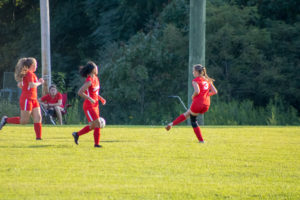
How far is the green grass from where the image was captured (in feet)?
21.1

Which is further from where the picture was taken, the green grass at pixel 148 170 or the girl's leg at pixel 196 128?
the girl's leg at pixel 196 128

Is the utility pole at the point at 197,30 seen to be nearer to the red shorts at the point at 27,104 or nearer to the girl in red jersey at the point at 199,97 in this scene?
the girl in red jersey at the point at 199,97

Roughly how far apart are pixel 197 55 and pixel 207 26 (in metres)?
5.93

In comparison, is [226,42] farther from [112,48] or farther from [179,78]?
[112,48]

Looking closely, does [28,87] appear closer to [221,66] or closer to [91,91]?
[91,91]

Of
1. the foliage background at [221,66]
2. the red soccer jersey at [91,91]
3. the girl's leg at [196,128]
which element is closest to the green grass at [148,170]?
the girl's leg at [196,128]

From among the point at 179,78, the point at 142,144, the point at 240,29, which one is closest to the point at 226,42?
the point at 240,29

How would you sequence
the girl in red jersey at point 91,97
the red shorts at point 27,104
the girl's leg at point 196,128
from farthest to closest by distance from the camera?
the girl's leg at point 196,128 < the red shorts at point 27,104 < the girl in red jersey at point 91,97

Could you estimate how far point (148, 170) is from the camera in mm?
8039

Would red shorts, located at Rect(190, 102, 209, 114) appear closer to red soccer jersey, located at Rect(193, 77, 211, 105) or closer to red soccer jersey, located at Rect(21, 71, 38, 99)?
red soccer jersey, located at Rect(193, 77, 211, 105)

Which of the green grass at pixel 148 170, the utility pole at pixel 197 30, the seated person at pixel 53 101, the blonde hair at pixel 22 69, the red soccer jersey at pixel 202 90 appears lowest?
the seated person at pixel 53 101

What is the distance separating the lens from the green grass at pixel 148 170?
6.43m

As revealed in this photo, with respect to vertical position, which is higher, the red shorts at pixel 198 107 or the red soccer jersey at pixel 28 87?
the red soccer jersey at pixel 28 87

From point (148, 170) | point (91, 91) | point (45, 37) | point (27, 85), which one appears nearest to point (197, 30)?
point (45, 37)
